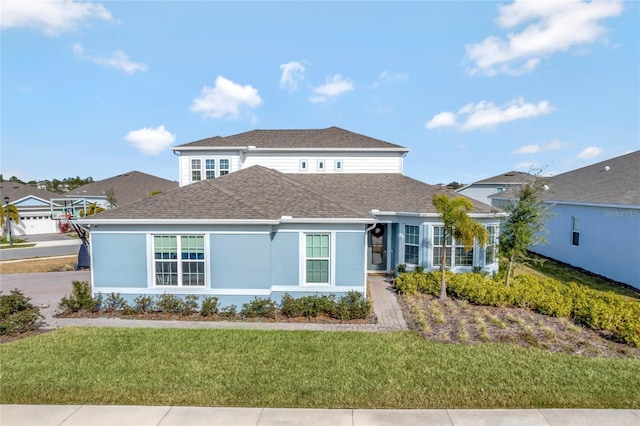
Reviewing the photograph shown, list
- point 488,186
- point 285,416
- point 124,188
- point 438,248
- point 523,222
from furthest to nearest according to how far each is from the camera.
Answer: point 488,186
point 124,188
point 438,248
point 523,222
point 285,416

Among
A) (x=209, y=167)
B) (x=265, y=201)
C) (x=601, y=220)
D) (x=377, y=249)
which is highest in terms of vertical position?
(x=209, y=167)

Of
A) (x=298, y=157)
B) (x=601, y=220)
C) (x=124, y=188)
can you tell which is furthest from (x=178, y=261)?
(x=124, y=188)

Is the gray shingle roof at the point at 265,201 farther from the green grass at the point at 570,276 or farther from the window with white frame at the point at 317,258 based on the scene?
the green grass at the point at 570,276

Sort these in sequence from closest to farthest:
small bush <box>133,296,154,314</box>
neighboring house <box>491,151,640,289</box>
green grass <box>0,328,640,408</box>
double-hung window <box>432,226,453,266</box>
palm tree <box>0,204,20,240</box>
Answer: green grass <box>0,328,640,408</box> < small bush <box>133,296,154,314</box> < double-hung window <box>432,226,453,266</box> < neighboring house <box>491,151,640,289</box> < palm tree <box>0,204,20,240</box>

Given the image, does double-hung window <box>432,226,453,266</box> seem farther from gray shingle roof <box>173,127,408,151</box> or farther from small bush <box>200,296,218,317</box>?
small bush <box>200,296,218,317</box>

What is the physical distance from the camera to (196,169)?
18953 millimetres

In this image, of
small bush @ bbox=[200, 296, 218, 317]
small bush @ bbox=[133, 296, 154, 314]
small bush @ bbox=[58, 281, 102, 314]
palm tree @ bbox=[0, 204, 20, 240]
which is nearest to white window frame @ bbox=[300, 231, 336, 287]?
small bush @ bbox=[200, 296, 218, 317]

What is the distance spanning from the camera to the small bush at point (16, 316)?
8.81m

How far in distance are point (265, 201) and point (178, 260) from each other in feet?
11.4

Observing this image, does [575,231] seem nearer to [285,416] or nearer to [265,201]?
[265,201]

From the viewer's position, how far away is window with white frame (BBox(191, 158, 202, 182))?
1889 cm

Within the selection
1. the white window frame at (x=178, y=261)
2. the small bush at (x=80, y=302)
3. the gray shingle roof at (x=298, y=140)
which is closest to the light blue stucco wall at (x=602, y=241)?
the gray shingle roof at (x=298, y=140)

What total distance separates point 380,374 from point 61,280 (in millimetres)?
15835

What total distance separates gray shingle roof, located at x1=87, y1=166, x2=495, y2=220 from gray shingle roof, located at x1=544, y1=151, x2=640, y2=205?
20.5ft
